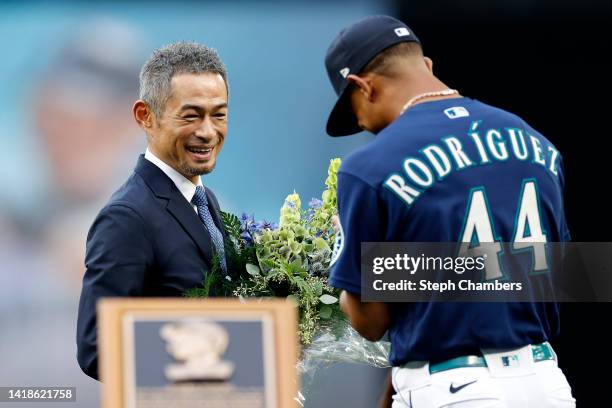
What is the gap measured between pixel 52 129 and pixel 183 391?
3.18m

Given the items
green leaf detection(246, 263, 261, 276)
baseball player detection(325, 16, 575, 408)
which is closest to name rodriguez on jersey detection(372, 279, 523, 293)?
baseball player detection(325, 16, 575, 408)

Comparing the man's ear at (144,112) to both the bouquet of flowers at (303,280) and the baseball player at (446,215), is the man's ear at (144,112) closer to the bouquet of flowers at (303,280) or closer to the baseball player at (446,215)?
the bouquet of flowers at (303,280)

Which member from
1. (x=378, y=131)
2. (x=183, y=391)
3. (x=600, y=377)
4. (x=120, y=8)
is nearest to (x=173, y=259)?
(x=378, y=131)

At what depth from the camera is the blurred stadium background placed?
460 centimetres

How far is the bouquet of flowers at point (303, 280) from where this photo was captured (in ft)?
9.89

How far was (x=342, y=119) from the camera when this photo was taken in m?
2.80

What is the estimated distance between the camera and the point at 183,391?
1730mm

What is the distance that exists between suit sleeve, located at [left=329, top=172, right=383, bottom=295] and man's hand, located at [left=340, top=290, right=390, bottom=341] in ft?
0.14

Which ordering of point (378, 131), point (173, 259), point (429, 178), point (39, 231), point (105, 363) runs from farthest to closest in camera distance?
1. point (39, 231)
2. point (173, 259)
3. point (378, 131)
4. point (429, 178)
5. point (105, 363)

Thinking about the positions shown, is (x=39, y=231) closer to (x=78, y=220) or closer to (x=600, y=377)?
(x=78, y=220)

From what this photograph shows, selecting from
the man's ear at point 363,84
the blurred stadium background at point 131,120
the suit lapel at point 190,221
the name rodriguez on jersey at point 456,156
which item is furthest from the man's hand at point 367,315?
the blurred stadium background at point 131,120

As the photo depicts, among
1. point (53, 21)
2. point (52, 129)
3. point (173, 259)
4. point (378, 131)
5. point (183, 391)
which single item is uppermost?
point (53, 21)

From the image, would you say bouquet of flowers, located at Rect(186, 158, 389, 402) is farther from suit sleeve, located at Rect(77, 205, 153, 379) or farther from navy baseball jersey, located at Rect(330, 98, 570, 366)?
navy baseball jersey, located at Rect(330, 98, 570, 366)

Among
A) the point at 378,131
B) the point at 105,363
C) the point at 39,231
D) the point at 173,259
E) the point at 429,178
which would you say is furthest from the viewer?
the point at 39,231
